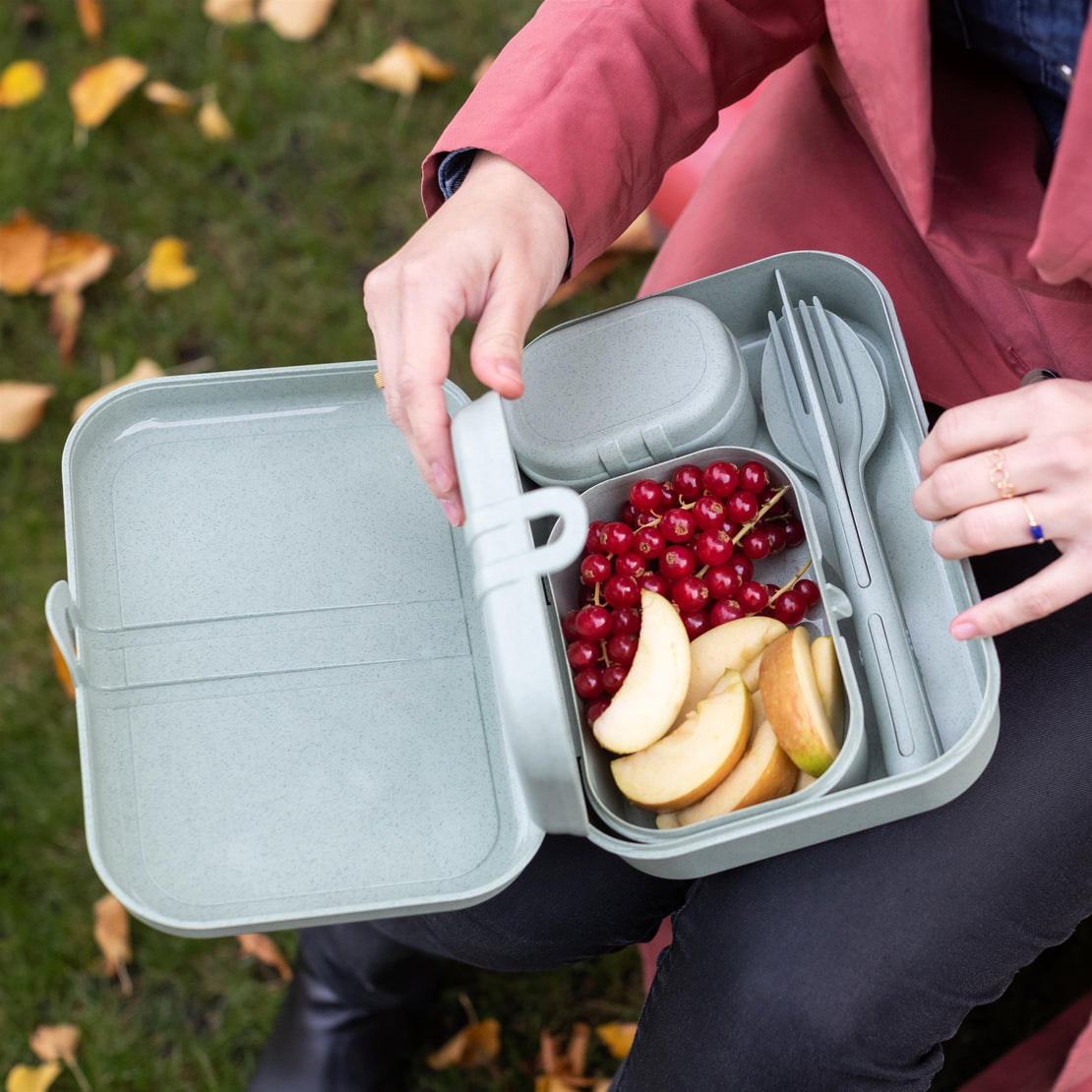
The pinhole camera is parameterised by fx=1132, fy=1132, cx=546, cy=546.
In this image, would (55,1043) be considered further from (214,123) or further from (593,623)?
(214,123)

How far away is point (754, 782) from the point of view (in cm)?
75

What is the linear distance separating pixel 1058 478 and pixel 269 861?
0.60m

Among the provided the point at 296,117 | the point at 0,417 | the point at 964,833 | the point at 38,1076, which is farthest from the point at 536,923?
the point at 296,117

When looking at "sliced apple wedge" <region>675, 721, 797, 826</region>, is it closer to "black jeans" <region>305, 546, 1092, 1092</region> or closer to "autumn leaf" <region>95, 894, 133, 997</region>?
"black jeans" <region>305, 546, 1092, 1092</region>

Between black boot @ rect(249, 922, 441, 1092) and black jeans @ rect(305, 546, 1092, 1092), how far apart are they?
419 millimetres

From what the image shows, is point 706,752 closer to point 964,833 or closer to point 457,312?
point 964,833

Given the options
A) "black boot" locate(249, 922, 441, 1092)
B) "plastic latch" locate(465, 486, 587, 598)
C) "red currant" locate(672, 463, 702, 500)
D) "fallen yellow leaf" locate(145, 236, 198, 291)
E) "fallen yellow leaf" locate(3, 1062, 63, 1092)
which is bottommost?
"fallen yellow leaf" locate(3, 1062, 63, 1092)

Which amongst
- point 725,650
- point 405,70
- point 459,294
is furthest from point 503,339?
point 405,70

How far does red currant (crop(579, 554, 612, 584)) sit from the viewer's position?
83 centimetres

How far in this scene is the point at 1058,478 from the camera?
0.71 metres

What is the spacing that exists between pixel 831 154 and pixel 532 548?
0.54 metres

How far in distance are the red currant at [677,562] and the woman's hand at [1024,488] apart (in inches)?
7.4

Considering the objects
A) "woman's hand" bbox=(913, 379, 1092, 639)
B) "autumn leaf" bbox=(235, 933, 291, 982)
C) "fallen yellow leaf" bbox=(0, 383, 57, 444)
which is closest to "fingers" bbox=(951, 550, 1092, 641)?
"woman's hand" bbox=(913, 379, 1092, 639)

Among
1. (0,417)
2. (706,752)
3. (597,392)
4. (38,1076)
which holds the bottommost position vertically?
(38,1076)
